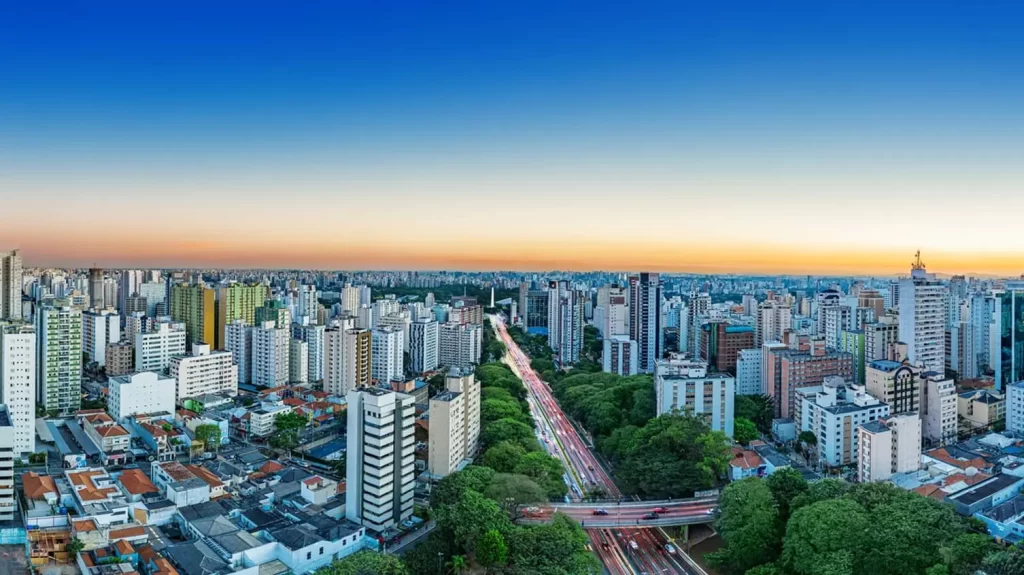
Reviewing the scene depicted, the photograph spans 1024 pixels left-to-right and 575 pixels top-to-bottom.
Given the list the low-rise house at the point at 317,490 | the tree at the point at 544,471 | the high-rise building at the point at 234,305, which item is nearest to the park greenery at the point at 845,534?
the tree at the point at 544,471

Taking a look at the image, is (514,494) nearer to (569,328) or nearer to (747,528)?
(747,528)

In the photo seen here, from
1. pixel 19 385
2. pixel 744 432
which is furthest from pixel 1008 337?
pixel 19 385

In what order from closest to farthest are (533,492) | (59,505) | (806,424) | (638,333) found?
(533,492) < (59,505) < (806,424) < (638,333)

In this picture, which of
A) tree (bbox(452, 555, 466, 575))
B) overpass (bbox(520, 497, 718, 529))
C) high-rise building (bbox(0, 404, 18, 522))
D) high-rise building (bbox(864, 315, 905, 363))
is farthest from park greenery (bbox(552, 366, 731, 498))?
high-rise building (bbox(0, 404, 18, 522))

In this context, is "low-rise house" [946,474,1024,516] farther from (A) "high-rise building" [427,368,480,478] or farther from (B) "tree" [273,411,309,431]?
(B) "tree" [273,411,309,431]

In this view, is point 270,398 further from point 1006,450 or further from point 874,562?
point 1006,450

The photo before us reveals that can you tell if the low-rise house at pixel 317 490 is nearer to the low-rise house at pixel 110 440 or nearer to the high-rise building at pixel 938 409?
the low-rise house at pixel 110 440

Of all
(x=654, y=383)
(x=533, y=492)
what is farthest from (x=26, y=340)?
(x=654, y=383)
